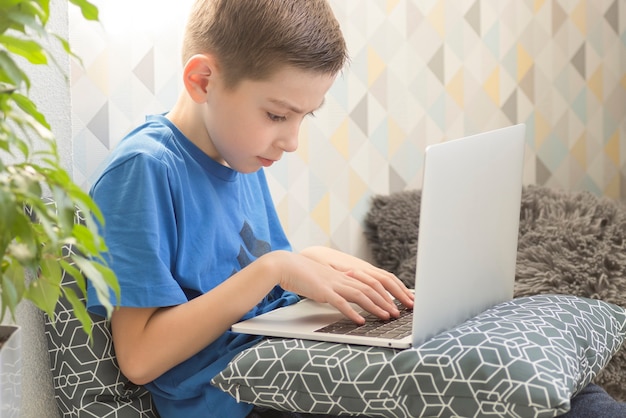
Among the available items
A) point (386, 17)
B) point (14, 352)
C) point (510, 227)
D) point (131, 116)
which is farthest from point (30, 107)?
point (386, 17)

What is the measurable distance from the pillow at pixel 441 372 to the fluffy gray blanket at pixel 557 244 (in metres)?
0.57

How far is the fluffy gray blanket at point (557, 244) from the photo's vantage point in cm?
170

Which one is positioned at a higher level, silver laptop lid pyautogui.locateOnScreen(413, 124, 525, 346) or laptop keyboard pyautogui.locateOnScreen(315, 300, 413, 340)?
silver laptop lid pyautogui.locateOnScreen(413, 124, 525, 346)

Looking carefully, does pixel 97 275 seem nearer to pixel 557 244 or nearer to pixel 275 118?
pixel 275 118

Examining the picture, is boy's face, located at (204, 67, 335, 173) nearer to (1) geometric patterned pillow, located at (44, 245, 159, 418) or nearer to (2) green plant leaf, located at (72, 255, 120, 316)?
(1) geometric patterned pillow, located at (44, 245, 159, 418)

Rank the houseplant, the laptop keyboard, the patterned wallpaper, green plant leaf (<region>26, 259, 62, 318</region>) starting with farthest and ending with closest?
1. the patterned wallpaper
2. the laptop keyboard
3. green plant leaf (<region>26, 259, 62, 318</region>)
4. the houseplant

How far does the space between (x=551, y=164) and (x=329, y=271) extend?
4.31 feet

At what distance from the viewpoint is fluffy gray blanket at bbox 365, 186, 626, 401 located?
170 centimetres

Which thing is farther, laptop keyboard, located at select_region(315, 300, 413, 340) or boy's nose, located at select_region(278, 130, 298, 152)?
boy's nose, located at select_region(278, 130, 298, 152)

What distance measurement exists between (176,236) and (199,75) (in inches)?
9.6

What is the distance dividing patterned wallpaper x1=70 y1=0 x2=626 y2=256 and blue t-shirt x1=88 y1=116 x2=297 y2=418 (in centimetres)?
34

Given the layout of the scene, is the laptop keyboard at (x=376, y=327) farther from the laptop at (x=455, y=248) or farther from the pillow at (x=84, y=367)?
the pillow at (x=84, y=367)

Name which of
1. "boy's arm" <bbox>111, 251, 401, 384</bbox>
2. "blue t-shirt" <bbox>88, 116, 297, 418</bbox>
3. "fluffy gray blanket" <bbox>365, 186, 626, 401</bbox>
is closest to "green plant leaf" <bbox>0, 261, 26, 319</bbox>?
"blue t-shirt" <bbox>88, 116, 297, 418</bbox>

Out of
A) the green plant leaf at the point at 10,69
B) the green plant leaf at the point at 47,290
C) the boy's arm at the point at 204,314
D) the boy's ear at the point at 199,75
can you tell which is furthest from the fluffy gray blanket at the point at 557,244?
the green plant leaf at the point at 10,69
